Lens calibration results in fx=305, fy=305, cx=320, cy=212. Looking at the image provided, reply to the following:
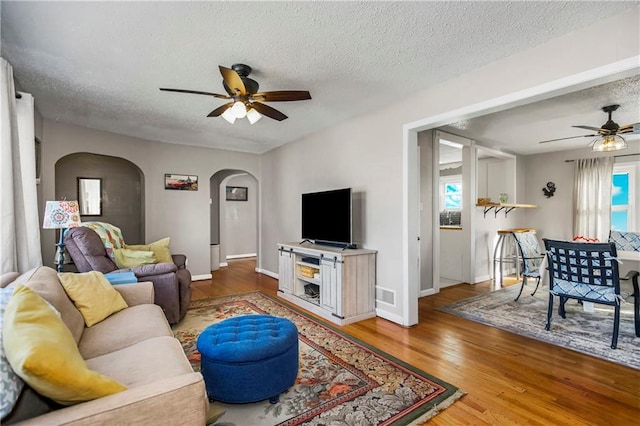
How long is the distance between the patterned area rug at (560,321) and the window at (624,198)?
196cm

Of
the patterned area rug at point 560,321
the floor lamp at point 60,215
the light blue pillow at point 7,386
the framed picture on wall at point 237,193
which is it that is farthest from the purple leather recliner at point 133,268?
the framed picture on wall at point 237,193

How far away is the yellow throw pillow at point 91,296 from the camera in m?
2.12

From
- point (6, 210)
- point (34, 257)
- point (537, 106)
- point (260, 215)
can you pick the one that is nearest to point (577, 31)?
point (537, 106)

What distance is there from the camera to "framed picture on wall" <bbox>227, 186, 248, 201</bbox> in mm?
8438

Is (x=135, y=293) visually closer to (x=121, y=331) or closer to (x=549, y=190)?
(x=121, y=331)

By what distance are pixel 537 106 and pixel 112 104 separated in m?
5.04

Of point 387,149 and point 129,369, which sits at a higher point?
point 387,149

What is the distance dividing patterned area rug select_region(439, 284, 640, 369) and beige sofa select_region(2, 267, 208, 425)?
128 inches

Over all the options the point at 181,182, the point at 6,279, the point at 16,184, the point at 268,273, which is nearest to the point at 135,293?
the point at 6,279

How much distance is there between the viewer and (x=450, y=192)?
6.78 metres

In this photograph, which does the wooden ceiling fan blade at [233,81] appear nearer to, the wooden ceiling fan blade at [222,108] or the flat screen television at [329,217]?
the wooden ceiling fan blade at [222,108]

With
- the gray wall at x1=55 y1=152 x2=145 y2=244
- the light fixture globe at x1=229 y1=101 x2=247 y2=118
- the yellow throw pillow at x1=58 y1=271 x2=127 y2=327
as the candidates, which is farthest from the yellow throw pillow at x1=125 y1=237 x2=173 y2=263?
the light fixture globe at x1=229 y1=101 x2=247 y2=118

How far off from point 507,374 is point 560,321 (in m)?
1.68

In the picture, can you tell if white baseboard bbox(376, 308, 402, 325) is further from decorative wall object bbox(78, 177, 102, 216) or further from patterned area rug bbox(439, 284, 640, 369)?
decorative wall object bbox(78, 177, 102, 216)
